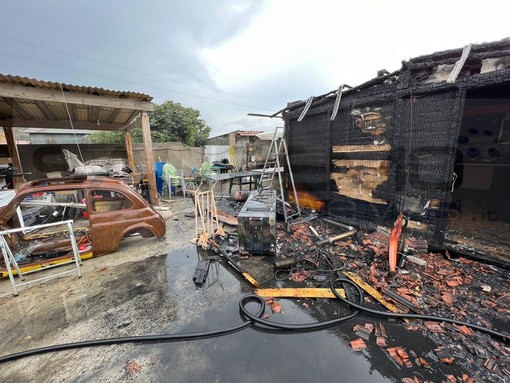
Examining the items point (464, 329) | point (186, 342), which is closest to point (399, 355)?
point (464, 329)

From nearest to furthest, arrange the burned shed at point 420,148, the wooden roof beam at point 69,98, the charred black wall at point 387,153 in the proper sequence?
1. the burned shed at point 420,148
2. the charred black wall at point 387,153
3. the wooden roof beam at point 69,98

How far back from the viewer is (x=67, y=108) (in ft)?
20.6

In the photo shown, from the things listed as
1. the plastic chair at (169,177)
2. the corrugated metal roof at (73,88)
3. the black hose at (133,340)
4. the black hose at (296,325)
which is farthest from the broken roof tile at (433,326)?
the plastic chair at (169,177)

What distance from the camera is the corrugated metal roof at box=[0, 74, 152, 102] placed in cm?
448

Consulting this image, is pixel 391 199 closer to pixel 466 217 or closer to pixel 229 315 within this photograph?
pixel 466 217

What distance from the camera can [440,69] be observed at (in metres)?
3.62

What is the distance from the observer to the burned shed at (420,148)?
3523 millimetres

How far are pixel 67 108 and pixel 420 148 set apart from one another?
941cm

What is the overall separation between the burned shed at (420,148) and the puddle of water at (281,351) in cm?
289

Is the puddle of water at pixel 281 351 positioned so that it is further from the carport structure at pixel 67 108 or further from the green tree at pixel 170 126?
the green tree at pixel 170 126

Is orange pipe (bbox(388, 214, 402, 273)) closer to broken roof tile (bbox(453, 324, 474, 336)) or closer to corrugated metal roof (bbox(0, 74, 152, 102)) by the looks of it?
broken roof tile (bbox(453, 324, 474, 336))

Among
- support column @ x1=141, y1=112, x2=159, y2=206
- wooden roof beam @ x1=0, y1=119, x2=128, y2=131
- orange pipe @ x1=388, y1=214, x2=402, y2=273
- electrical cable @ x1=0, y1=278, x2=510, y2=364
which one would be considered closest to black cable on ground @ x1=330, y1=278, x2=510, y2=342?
electrical cable @ x1=0, y1=278, x2=510, y2=364

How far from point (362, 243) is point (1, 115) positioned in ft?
38.9

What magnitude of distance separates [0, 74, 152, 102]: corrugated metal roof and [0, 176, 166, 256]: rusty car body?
2682 mm
